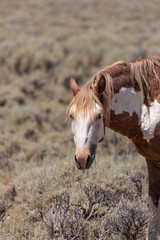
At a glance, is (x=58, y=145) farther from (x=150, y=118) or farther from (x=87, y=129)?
(x=87, y=129)

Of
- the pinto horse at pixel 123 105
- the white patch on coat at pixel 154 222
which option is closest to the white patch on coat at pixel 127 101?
the pinto horse at pixel 123 105

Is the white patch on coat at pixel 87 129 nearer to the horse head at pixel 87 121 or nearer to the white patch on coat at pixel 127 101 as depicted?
the horse head at pixel 87 121

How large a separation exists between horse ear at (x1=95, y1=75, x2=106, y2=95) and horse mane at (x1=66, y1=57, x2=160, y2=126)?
1.8 inches

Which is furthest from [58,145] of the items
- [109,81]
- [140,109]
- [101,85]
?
[101,85]

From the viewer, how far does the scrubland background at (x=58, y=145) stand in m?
3.76

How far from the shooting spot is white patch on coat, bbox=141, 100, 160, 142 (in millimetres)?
3355

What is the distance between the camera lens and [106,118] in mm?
3127

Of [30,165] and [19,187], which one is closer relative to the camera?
Answer: [19,187]

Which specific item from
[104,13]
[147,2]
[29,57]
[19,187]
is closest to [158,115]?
[19,187]

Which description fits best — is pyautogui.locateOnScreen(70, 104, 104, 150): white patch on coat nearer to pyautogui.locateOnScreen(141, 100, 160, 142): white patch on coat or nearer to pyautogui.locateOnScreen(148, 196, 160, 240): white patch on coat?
pyautogui.locateOnScreen(141, 100, 160, 142): white patch on coat

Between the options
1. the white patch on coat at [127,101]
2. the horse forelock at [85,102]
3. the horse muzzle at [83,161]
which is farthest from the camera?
the white patch on coat at [127,101]

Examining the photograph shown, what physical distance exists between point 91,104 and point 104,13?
31.4 meters

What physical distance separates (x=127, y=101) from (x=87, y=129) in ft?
2.16

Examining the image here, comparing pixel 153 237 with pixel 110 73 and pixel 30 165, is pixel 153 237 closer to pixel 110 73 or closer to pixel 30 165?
pixel 110 73
